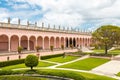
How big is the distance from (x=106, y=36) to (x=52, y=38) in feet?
75.9

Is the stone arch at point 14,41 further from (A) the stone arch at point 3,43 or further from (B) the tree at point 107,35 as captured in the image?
(B) the tree at point 107,35

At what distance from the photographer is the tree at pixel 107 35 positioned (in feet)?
166

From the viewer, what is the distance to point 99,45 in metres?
53.0

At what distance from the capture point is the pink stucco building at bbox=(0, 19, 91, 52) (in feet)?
156

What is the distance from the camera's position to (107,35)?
51.9 m

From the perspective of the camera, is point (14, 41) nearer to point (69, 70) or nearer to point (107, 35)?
point (69, 70)

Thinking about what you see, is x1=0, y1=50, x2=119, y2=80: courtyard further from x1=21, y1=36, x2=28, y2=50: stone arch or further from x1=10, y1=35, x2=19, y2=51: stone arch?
x1=21, y1=36, x2=28, y2=50: stone arch

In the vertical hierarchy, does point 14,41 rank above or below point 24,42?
above

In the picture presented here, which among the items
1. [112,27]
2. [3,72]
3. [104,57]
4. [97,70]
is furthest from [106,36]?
[3,72]

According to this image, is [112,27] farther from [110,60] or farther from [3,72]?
[3,72]

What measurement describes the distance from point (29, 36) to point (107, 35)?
21212 mm

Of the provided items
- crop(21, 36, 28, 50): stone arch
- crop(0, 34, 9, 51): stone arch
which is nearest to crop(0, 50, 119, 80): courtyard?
crop(0, 34, 9, 51): stone arch

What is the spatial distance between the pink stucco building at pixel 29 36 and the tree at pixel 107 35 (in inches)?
654

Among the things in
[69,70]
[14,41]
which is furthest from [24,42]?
[69,70]
